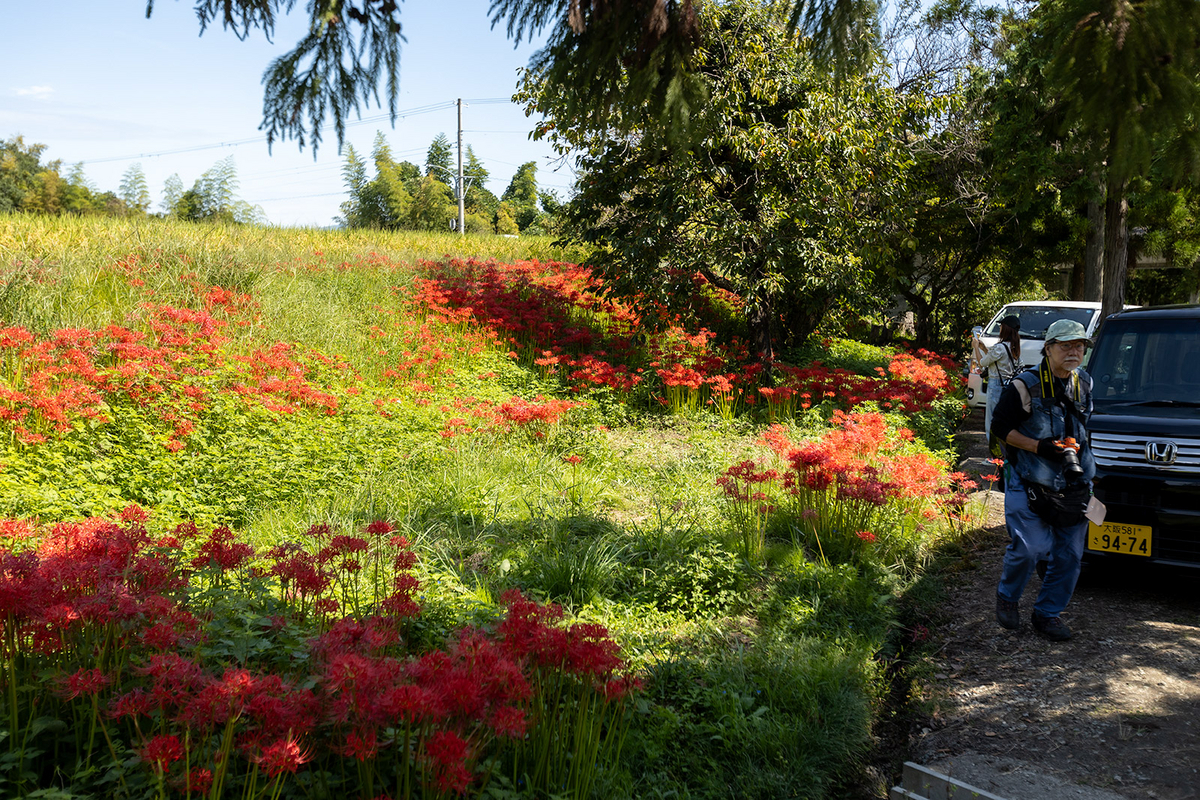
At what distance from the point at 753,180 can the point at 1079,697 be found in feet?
30.5

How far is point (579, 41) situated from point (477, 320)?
8.86 metres

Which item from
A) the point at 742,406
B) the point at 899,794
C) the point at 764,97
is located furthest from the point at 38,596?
the point at 764,97

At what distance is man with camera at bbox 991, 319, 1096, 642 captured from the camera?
436cm

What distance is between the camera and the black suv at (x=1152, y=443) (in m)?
4.80

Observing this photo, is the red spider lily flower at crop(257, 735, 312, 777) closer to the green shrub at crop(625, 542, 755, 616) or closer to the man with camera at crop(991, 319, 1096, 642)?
the green shrub at crop(625, 542, 755, 616)

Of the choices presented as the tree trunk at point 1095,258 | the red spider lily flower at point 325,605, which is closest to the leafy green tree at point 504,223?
the tree trunk at point 1095,258

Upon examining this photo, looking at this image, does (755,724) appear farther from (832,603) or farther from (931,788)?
(832,603)

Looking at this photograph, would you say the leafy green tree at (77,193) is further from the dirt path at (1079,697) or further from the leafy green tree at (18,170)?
the dirt path at (1079,697)

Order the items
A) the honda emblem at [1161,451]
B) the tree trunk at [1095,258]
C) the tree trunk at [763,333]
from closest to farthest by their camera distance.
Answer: the honda emblem at [1161,451]
the tree trunk at [763,333]
the tree trunk at [1095,258]

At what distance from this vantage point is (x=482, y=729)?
255 cm

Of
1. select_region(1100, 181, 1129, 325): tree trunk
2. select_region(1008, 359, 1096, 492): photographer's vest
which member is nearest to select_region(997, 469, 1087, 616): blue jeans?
select_region(1008, 359, 1096, 492): photographer's vest

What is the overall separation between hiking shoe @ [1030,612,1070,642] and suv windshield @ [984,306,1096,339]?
8.90 metres

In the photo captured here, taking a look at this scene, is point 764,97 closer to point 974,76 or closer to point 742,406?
point 742,406

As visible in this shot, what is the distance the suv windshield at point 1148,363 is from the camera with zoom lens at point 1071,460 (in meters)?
1.42
